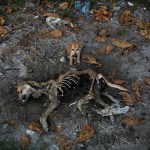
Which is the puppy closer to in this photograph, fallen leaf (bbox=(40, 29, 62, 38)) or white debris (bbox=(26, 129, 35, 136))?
fallen leaf (bbox=(40, 29, 62, 38))

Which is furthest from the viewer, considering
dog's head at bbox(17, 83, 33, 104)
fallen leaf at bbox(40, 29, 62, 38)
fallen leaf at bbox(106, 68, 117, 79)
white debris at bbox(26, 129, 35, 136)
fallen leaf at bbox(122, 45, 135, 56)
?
fallen leaf at bbox(40, 29, 62, 38)

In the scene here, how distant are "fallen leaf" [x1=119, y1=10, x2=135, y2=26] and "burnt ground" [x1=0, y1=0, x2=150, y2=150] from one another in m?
0.08

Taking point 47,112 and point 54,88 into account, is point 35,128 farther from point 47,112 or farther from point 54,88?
point 54,88

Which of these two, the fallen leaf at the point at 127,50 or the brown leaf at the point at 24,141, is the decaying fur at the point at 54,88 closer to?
the brown leaf at the point at 24,141

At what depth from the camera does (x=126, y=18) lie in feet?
19.0

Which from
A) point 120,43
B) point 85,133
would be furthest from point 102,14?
point 85,133

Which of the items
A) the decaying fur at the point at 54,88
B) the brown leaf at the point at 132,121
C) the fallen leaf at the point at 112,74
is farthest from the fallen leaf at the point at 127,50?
the brown leaf at the point at 132,121

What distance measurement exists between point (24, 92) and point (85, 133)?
80 cm

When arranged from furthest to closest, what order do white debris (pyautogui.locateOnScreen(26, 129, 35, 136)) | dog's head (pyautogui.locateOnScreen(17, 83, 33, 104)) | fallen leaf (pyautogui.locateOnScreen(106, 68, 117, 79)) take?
fallen leaf (pyautogui.locateOnScreen(106, 68, 117, 79)) < dog's head (pyautogui.locateOnScreen(17, 83, 33, 104)) < white debris (pyautogui.locateOnScreen(26, 129, 35, 136))

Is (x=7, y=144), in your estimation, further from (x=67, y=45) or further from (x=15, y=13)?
(x=15, y=13)

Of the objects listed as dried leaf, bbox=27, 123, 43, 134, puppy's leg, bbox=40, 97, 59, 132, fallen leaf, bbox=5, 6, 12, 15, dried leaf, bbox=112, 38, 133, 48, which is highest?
fallen leaf, bbox=5, 6, 12, 15

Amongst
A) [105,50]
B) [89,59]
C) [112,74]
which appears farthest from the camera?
[105,50]

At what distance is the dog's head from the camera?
15.6 feet

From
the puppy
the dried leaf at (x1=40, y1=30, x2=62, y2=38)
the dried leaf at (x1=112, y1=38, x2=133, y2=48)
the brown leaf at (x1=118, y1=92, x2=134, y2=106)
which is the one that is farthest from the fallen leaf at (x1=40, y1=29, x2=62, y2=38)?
the brown leaf at (x1=118, y1=92, x2=134, y2=106)
